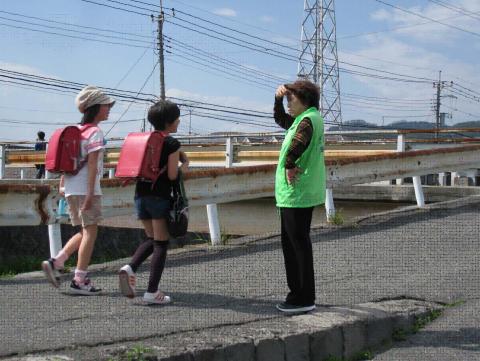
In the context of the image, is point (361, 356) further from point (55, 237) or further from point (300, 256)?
point (55, 237)

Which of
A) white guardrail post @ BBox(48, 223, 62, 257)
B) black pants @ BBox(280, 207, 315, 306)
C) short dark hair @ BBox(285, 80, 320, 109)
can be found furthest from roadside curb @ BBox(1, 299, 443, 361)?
white guardrail post @ BBox(48, 223, 62, 257)

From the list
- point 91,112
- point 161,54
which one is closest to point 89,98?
point 91,112

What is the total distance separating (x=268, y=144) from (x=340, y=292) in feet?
37.5

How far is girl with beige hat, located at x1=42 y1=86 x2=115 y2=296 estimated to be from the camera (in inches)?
212

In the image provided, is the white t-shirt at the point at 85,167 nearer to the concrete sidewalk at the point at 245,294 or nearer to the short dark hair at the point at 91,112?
the short dark hair at the point at 91,112

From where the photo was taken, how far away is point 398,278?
6379 millimetres

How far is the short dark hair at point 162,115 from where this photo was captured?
521 centimetres

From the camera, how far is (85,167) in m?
5.46

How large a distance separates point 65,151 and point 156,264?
113cm

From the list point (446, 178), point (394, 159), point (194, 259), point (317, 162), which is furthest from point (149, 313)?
point (446, 178)

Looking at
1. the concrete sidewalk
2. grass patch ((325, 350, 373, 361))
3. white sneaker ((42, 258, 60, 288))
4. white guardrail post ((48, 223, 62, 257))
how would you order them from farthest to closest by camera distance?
1. white guardrail post ((48, 223, 62, 257))
2. white sneaker ((42, 258, 60, 288))
3. grass patch ((325, 350, 373, 361))
4. the concrete sidewalk

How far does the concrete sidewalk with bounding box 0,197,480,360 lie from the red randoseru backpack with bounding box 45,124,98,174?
99 centimetres

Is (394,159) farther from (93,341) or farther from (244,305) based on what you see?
(93,341)

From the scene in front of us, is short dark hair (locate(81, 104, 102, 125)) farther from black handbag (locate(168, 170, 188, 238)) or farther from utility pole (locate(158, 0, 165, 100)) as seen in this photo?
utility pole (locate(158, 0, 165, 100))
